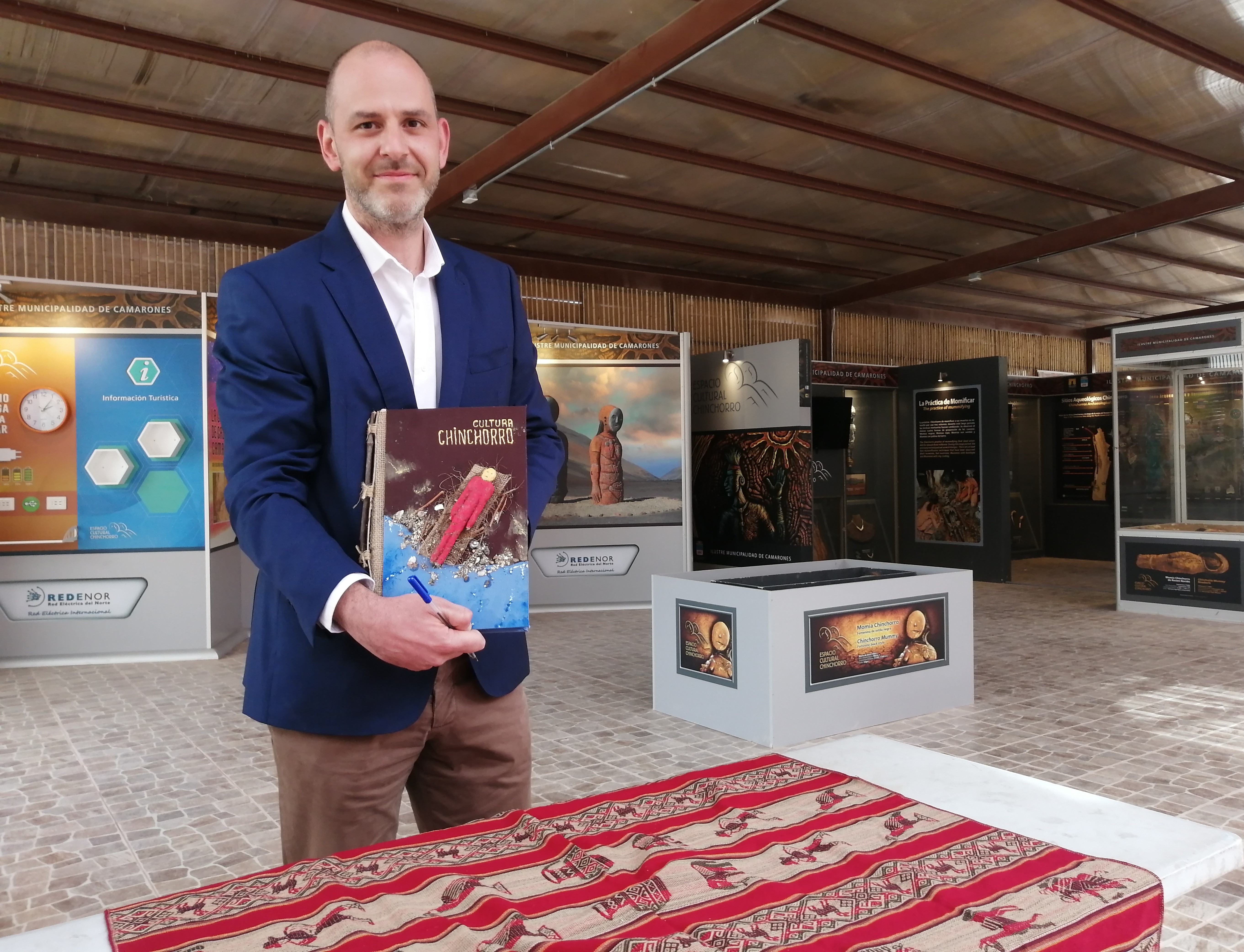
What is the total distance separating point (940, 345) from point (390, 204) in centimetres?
1723

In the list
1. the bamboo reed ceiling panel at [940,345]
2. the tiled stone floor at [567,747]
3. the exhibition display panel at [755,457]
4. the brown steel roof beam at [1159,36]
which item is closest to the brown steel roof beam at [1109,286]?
the bamboo reed ceiling panel at [940,345]

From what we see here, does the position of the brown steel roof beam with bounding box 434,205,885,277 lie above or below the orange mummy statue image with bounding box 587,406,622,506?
above

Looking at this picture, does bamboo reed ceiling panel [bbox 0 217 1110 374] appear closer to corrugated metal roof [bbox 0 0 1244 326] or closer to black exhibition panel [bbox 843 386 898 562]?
corrugated metal roof [bbox 0 0 1244 326]

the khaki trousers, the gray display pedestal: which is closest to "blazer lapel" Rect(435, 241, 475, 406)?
the khaki trousers

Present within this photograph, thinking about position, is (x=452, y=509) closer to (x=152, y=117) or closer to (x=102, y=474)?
(x=102, y=474)

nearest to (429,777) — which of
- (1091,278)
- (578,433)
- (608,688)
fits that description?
(608,688)

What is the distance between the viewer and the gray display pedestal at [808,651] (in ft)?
17.3

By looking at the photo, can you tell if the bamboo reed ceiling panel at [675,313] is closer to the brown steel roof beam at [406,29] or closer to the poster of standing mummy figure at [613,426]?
the poster of standing mummy figure at [613,426]

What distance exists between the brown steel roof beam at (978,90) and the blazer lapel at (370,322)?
5636 millimetres

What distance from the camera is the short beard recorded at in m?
1.45

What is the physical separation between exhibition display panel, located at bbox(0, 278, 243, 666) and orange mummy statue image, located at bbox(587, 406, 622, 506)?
4.14 m

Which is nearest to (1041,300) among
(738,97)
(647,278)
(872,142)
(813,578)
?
(647,278)

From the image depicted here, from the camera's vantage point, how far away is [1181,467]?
396 inches

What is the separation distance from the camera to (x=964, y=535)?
13375 millimetres
